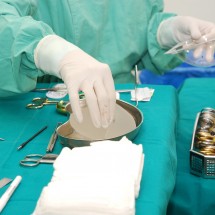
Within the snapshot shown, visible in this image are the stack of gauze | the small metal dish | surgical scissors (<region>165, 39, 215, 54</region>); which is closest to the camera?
the stack of gauze

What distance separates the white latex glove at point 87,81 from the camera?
789 mm

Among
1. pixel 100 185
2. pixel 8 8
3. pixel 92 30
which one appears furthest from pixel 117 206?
pixel 92 30

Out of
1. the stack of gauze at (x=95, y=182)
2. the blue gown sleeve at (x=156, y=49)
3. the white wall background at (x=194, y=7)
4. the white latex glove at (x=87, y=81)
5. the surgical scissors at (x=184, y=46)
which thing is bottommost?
the white wall background at (x=194, y=7)

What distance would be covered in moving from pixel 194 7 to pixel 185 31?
4.17 ft

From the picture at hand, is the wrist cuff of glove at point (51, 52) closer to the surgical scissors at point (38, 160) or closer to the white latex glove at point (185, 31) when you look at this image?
the surgical scissors at point (38, 160)

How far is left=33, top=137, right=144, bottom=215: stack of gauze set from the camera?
56 cm

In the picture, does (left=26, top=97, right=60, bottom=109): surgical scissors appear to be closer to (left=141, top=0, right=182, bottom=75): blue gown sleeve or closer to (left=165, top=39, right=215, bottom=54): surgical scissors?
(left=165, top=39, right=215, bottom=54): surgical scissors

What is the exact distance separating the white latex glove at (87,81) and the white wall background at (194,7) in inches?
67.3

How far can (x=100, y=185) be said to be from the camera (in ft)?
1.90

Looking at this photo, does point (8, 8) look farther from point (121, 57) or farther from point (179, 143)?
point (179, 143)

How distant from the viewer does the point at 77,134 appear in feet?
2.77

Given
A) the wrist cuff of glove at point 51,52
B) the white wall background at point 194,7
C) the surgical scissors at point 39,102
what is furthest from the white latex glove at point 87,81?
the white wall background at point 194,7

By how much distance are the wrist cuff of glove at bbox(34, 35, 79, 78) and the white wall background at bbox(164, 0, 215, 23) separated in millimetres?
1675

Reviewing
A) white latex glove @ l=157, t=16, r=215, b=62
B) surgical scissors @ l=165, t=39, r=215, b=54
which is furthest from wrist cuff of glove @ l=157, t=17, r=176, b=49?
surgical scissors @ l=165, t=39, r=215, b=54
